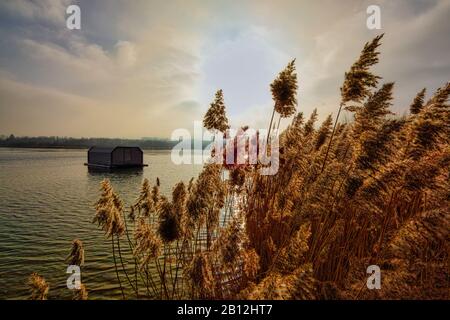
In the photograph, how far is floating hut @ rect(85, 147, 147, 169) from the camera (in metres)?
57.7

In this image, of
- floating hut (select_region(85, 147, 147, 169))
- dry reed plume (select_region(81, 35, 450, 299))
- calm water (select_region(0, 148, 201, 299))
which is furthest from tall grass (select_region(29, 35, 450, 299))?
floating hut (select_region(85, 147, 147, 169))

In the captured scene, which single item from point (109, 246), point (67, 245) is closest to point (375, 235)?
point (109, 246)

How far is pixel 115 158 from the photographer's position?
192ft

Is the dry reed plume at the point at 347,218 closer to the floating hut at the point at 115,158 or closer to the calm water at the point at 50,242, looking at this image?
the calm water at the point at 50,242

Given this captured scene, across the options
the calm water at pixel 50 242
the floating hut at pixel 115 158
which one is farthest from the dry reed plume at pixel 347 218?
the floating hut at pixel 115 158

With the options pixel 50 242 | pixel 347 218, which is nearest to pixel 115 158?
pixel 50 242

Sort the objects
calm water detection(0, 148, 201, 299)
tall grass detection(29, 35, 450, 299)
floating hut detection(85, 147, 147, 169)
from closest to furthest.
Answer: tall grass detection(29, 35, 450, 299), calm water detection(0, 148, 201, 299), floating hut detection(85, 147, 147, 169)

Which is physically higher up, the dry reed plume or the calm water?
the dry reed plume

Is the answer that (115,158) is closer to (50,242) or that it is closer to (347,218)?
(50,242)

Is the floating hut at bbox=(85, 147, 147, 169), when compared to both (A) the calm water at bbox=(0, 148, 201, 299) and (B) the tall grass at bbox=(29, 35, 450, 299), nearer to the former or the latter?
(A) the calm water at bbox=(0, 148, 201, 299)

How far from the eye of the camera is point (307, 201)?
469 centimetres

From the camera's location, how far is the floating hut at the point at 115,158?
189ft
